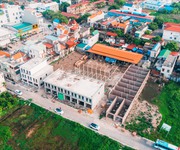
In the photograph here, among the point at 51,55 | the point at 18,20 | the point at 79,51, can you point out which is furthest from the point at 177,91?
the point at 18,20

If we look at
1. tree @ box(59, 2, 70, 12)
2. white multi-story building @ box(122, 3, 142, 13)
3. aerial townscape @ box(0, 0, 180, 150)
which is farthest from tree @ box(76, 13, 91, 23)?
white multi-story building @ box(122, 3, 142, 13)

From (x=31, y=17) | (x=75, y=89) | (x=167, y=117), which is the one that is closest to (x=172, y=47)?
(x=167, y=117)

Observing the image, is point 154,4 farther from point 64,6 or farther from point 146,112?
point 146,112

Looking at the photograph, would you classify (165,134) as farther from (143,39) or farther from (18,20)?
(18,20)

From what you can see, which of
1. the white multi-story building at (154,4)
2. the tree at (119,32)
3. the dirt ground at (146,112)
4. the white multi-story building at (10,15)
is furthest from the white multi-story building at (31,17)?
the white multi-story building at (154,4)

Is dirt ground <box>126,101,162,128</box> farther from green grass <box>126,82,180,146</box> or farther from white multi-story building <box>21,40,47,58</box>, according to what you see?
white multi-story building <box>21,40,47,58</box>

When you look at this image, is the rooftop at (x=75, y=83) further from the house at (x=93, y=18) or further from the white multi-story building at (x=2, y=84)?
the house at (x=93, y=18)
